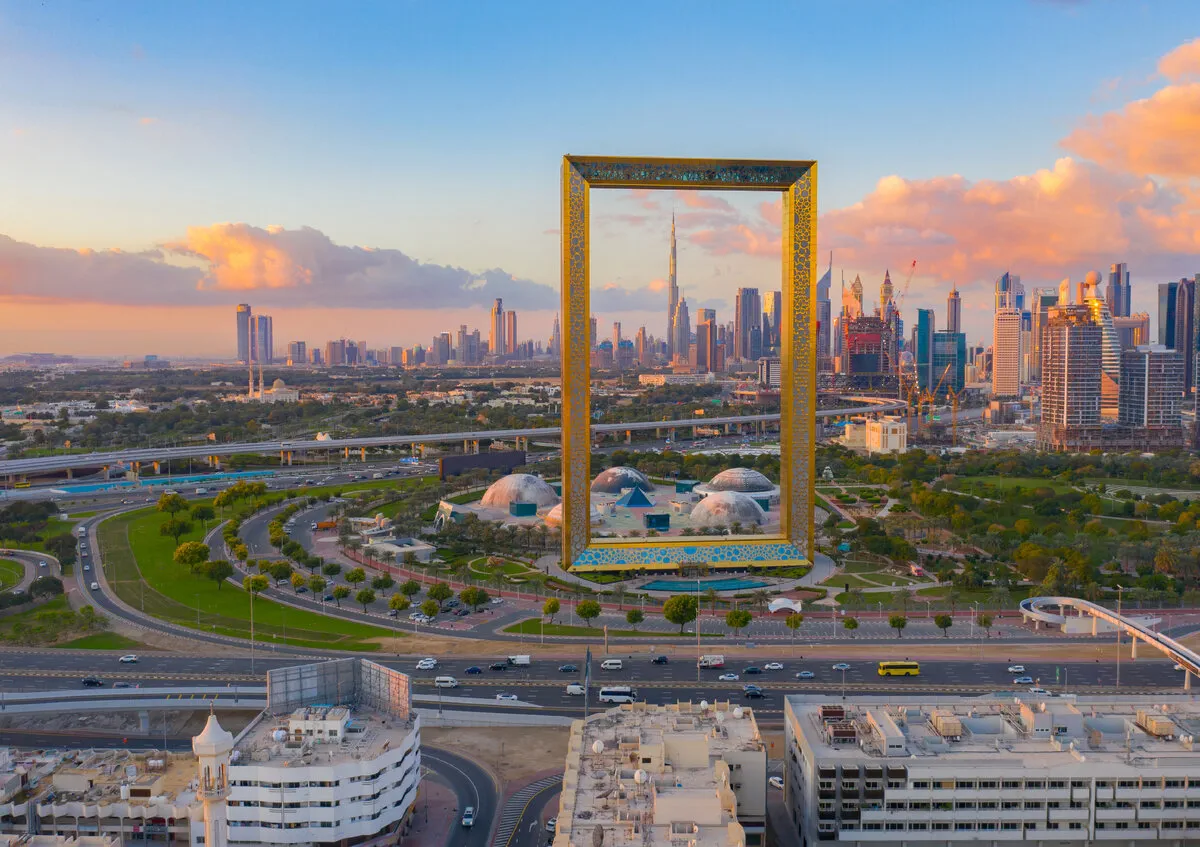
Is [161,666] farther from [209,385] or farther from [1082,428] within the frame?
[209,385]

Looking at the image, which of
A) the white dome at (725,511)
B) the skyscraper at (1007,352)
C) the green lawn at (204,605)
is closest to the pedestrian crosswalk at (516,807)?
the green lawn at (204,605)

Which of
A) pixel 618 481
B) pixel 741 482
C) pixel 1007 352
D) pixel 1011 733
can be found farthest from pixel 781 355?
pixel 1007 352

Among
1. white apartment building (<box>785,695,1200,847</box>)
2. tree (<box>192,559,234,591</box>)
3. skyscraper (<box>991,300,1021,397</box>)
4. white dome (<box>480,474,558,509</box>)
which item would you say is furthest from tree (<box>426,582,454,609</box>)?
skyscraper (<box>991,300,1021,397</box>)

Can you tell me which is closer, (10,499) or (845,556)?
(845,556)

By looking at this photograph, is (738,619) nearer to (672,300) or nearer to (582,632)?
(582,632)

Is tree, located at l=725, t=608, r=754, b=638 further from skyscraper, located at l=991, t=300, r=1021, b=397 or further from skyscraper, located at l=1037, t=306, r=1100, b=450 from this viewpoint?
skyscraper, located at l=991, t=300, r=1021, b=397

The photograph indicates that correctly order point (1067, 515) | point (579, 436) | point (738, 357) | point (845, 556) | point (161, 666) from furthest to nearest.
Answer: point (738, 357) → point (1067, 515) → point (845, 556) → point (579, 436) → point (161, 666)

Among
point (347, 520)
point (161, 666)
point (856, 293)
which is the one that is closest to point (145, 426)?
point (347, 520)
